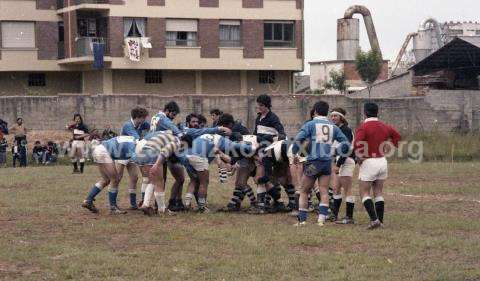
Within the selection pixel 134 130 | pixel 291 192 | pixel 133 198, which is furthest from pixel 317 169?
pixel 133 198

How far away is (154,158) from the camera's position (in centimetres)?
1555

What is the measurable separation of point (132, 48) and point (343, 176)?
36243 mm

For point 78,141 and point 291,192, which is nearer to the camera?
point 291,192

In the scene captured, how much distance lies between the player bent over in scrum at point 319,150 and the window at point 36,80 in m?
41.5

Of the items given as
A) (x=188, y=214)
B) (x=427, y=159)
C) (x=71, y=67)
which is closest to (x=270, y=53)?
(x=71, y=67)

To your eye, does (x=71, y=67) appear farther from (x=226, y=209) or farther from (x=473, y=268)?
(x=473, y=268)

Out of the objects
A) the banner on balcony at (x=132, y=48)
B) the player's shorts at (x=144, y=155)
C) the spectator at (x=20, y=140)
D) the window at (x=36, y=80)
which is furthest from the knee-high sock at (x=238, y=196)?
the window at (x=36, y=80)

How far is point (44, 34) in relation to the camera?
52.1m

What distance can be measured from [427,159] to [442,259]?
26.2 metres

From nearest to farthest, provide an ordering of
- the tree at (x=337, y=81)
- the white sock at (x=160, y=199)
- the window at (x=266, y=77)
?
the white sock at (x=160, y=199), the window at (x=266, y=77), the tree at (x=337, y=81)

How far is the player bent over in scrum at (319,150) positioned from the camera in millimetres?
14234

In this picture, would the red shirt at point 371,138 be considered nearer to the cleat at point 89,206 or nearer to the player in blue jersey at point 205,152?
the player in blue jersey at point 205,152

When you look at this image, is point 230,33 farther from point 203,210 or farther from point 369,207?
point 369,207

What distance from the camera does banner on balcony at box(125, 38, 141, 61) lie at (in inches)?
1964
